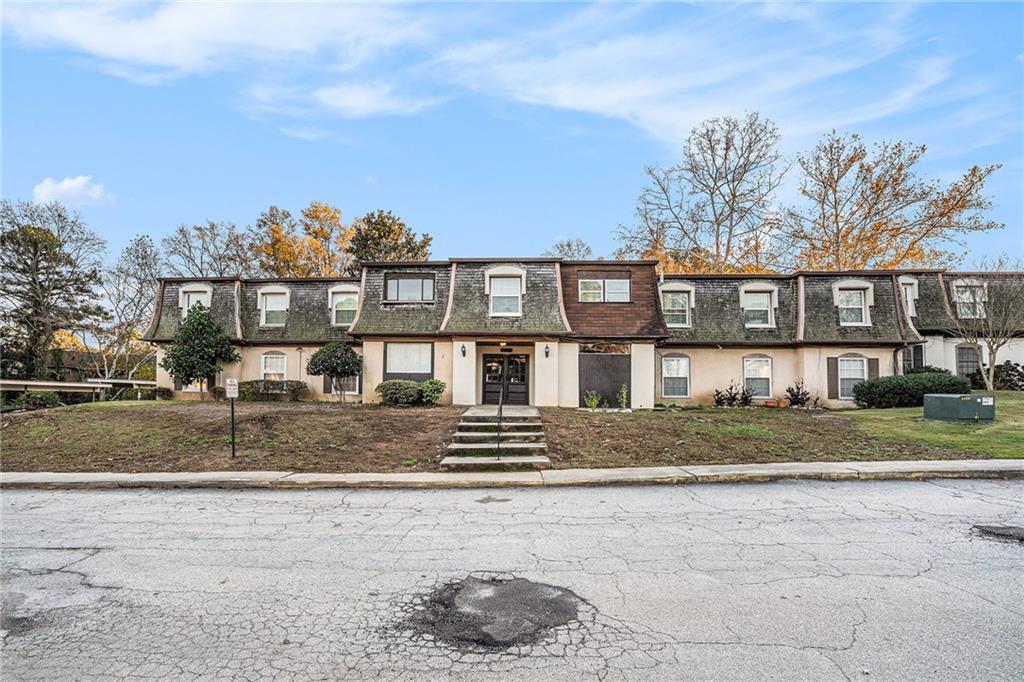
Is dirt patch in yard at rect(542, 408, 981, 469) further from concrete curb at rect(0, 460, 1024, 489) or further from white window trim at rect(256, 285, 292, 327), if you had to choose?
white window trim at rect(256, 285, 292, 327)

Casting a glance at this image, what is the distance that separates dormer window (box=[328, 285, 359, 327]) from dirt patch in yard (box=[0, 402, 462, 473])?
287 inches

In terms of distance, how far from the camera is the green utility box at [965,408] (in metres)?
15.1

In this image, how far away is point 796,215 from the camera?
32562mm

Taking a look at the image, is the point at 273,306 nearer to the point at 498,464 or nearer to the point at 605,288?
the point at 605,288

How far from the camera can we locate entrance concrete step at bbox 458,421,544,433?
14.1 meters

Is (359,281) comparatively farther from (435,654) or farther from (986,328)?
(986,328)

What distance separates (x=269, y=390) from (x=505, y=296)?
33.6 ft

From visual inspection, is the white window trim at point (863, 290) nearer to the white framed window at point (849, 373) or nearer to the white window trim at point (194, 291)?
the white framed window at point (849, 373)

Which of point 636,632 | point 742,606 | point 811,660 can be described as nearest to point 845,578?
point 742,606

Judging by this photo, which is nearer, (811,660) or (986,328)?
(811,660)

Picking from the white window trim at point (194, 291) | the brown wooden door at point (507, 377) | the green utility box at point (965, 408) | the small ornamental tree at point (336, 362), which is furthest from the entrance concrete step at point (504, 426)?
the white window trim at point (194, 291)

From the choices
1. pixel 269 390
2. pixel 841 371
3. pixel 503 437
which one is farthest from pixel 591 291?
pixel 269 390

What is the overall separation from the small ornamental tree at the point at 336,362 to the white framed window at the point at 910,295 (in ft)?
74.8

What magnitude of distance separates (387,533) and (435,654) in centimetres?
335
